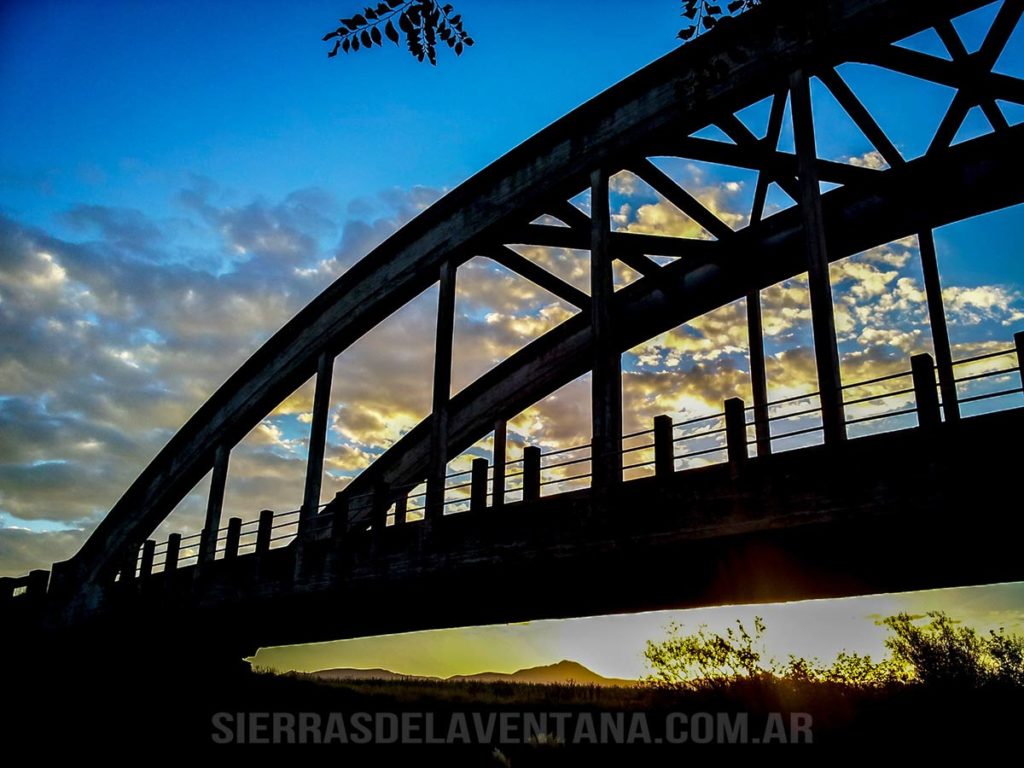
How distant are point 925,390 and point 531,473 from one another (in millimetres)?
5491

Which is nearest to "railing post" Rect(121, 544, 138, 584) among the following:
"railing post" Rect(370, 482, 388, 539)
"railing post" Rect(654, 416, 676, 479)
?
"railing post" Rect(370, 482, 388, 539)

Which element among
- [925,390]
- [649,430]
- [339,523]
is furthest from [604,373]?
[339,523]

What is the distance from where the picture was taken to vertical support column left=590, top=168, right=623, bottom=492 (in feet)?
37.3

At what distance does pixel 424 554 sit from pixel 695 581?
418cm

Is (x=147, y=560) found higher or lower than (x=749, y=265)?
lower

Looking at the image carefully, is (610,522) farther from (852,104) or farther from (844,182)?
(844,182)

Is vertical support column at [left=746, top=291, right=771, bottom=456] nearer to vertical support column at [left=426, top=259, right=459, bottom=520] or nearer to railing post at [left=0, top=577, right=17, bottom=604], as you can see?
vertical support column at [left=426, top=259, right=459, bottom=520]

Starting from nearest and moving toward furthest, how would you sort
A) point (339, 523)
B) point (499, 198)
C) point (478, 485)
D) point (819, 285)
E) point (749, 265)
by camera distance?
point (819, 285) < point (478, 485) < point (339, 523) < point (499, 198) < point (749, 265)

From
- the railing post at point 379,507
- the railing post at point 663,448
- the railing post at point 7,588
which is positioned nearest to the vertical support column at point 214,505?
the railing post at point 379,507

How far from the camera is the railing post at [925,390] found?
29.1 feet

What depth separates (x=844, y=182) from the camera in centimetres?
1562

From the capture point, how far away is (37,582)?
23.7 meters

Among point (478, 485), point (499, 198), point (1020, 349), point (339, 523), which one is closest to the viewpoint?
point (1020, 349)

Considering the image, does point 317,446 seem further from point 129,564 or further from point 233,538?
point 129,564
